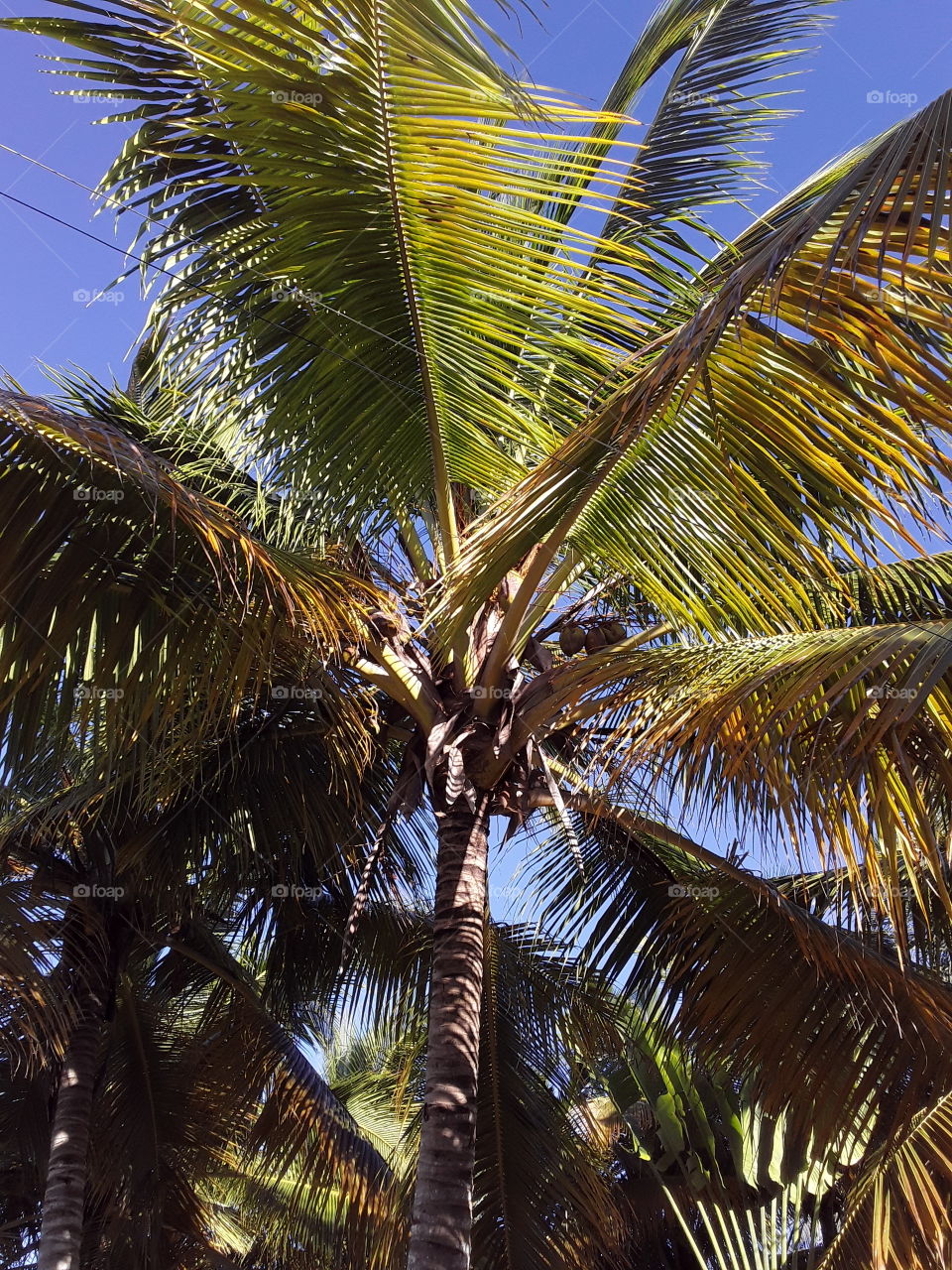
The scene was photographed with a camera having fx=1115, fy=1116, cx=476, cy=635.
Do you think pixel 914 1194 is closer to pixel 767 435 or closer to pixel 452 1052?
pixel 452 1052

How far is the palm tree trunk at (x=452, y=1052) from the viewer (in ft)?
14.2

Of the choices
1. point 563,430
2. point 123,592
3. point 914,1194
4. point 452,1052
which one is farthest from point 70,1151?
point 563,430

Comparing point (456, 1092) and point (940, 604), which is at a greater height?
point (940, 604)

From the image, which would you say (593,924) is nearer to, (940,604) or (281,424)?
(940,604)

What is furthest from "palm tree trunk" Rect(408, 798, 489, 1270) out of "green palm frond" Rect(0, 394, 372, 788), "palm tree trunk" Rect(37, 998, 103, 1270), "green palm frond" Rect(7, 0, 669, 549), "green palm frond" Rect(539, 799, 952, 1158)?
"palm tree trunk" Rect(37, 998, 103, 1270)

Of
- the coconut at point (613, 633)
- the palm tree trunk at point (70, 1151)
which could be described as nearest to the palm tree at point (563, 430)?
the coconut at point (613, 633)

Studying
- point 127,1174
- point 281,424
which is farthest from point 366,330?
point 127,1174

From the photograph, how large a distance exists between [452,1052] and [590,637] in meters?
2.32

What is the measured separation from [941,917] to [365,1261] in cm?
437

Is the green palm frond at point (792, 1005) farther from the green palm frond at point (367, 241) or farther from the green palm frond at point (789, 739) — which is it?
the green palm frond at point (367, 241)

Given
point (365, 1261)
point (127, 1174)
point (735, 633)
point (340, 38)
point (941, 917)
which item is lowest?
point (365, 1261)

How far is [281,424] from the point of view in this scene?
4895 mm

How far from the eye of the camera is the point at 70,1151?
25.3 ft

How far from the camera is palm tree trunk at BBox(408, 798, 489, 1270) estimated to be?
14.2 ft
